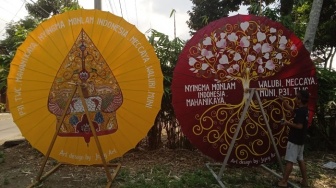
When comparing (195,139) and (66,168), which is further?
(66,168)

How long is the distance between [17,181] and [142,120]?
2.11 meters

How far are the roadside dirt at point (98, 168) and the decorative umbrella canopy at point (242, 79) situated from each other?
0.78m

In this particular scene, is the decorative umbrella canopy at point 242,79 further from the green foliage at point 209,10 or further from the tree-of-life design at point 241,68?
the green foliage at point 209,10

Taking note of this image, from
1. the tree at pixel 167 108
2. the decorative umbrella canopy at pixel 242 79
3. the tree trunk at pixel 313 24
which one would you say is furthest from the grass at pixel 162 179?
the tree trunk at pixel 313 24

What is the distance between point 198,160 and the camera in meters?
5.82

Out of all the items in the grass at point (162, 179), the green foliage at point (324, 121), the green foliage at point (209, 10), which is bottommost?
the grass at point (162, 179)

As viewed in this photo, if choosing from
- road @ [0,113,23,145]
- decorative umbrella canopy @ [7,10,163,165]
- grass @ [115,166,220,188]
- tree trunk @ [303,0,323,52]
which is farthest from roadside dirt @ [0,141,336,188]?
road @ [0,113,23,145]

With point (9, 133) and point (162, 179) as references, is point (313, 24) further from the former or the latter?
point (9, 133)

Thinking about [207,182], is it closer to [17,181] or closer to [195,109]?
[195,109]

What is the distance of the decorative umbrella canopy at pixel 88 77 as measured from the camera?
432cm

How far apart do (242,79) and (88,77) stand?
6.99 feet

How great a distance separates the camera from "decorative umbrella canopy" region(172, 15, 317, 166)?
4684 mm

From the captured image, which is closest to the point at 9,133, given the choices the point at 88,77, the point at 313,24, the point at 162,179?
the point at 88,77

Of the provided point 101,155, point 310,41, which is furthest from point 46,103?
point 310,41
